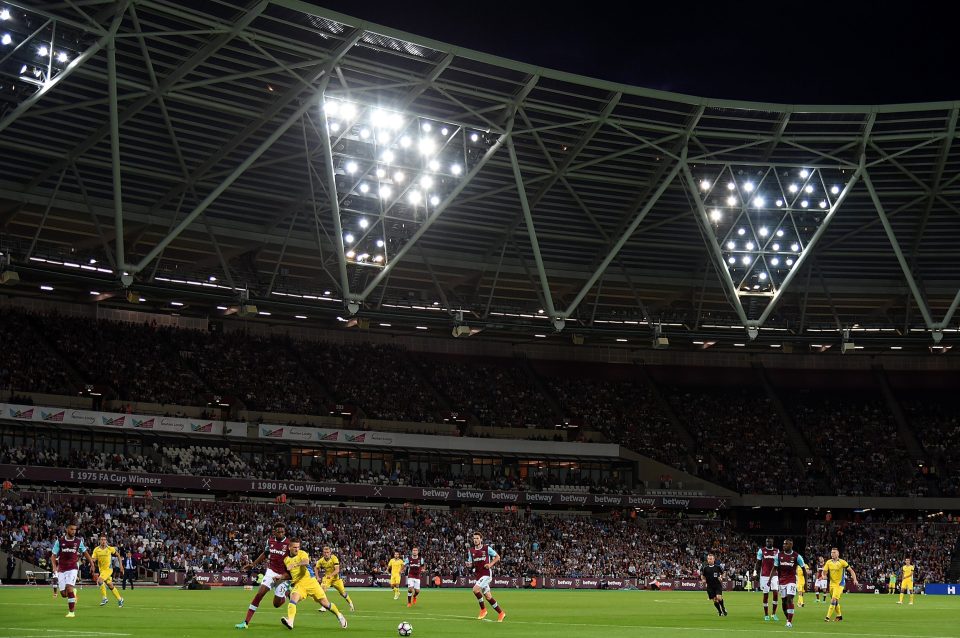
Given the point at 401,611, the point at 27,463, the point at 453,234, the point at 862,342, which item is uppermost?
the point at 453,234

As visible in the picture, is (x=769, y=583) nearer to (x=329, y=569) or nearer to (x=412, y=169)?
(x=329, y=569)

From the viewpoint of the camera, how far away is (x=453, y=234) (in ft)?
197

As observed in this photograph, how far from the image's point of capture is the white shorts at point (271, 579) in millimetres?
22078

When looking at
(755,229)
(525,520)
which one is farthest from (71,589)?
(525,520)

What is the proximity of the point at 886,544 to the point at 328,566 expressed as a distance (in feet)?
180

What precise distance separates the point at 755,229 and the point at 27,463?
3863cm

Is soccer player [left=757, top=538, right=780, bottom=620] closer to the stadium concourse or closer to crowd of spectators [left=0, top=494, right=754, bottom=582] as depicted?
the stadium concourse

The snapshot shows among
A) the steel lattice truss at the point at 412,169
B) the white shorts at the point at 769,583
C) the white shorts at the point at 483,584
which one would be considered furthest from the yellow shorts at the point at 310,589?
the steel lattice truss at the point at 412,169

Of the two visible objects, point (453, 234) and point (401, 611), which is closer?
point (401, 611)

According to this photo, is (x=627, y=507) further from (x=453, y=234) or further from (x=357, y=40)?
(x=357, y=40)

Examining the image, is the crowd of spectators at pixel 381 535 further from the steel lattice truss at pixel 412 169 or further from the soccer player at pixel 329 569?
the soccer player at pixel 329 569

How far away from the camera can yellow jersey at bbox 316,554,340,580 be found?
1184 inches

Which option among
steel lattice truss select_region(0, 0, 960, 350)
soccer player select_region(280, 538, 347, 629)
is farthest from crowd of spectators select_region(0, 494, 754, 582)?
soccer player select_region(280, 538, 347, 629)

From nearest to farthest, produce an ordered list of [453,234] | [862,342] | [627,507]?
1. [453,234]
2. [862,342]
3. [627,507]
